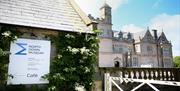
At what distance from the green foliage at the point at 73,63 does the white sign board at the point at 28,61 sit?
1.45 feet

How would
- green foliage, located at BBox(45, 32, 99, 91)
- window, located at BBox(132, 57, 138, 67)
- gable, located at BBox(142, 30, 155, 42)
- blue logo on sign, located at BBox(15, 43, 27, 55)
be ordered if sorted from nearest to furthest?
blue logo on sign, located at BBox(15, 43, 27, 55), green foliage, located at BBox(45, 32, 99, 91), window, located at BBox(132, 57, 138, 67), gable, located at BBox(142, 30, 155, 42)

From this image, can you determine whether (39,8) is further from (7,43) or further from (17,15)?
(7,43)

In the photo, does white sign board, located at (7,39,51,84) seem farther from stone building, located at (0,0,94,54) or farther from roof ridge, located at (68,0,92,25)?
roof ridge, located at (68,0,92,25)

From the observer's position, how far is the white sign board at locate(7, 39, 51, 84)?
9445mm

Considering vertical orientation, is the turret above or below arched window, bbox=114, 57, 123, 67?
above

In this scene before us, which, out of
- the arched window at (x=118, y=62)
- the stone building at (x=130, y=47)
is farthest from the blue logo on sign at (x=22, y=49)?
the arched window at (x=118, y=62)

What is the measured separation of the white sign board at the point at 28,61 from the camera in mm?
9445

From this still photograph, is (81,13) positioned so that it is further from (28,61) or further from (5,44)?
(5,44)

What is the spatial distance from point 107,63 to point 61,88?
37215mm

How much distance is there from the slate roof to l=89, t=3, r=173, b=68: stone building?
32967mm

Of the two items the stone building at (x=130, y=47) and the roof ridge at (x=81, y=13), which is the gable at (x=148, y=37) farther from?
the roof ridge at (x=81, y=13)

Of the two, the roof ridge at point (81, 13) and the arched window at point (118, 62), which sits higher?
the roof ridge at point (81, 13)

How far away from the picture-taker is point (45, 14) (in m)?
11.2

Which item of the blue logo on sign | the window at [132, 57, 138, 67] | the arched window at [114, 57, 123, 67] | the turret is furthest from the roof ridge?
the window at [132, 57, 138, 67]
